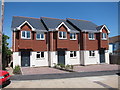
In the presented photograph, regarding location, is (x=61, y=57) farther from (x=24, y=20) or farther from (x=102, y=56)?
(x=24, y=20)

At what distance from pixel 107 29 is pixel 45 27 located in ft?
40.9

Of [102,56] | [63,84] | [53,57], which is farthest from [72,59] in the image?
[63,84]

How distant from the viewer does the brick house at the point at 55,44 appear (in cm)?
1744

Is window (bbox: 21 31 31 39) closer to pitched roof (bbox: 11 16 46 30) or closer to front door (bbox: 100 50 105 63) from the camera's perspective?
pitched roof (bbox: 11 16 46 30)

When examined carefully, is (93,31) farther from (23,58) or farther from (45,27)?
(23,58)

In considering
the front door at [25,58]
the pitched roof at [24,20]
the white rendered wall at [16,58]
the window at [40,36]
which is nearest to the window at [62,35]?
the window at [40,36]

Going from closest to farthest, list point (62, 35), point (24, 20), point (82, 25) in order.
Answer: point (62, 35) → point (24, 20) → point (82, 25)

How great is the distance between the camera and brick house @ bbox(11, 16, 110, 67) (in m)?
17.4

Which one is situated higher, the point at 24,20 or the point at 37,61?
the point at 24,20

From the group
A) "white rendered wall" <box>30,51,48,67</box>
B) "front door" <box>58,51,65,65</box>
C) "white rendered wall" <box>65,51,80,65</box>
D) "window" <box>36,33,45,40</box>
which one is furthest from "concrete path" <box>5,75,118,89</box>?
"white rendered wall" <box>65,51,80,65</box>

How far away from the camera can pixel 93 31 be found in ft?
70.7

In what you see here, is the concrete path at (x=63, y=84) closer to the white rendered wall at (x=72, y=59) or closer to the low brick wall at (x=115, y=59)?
the white rendered wall at (x=72, y=59)

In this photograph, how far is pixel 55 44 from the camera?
1905 centimetres

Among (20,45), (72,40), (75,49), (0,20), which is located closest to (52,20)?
(72,40)
